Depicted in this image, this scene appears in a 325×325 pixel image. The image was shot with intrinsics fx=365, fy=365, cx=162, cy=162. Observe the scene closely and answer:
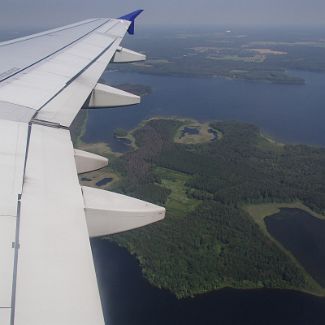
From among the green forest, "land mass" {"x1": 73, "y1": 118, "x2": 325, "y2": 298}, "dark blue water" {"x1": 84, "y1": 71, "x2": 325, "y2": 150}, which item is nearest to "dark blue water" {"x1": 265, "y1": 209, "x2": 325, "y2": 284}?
"land mass" {"x1": 73, "y1": 118, "x2": 325, "y2": 298}

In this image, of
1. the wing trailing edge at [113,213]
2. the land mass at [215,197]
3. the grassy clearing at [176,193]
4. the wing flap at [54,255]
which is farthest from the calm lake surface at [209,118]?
the wing flap at [54,255]

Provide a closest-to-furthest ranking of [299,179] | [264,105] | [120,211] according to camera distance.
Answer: [120,211]
[299,179]
[264,105]

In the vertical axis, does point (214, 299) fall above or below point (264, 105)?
below

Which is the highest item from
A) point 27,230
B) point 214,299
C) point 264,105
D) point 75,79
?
point 75,79

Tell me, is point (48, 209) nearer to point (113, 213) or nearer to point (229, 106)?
point (113, 213)

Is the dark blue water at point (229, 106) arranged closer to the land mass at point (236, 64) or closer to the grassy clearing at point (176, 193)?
the land mass at point (236, 64)

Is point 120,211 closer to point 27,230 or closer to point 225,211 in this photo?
point 27,230

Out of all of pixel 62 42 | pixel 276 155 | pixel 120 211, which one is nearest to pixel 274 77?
pixel 276 155

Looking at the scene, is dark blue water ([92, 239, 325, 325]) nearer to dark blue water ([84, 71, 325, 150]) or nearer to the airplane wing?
the airplane wing
